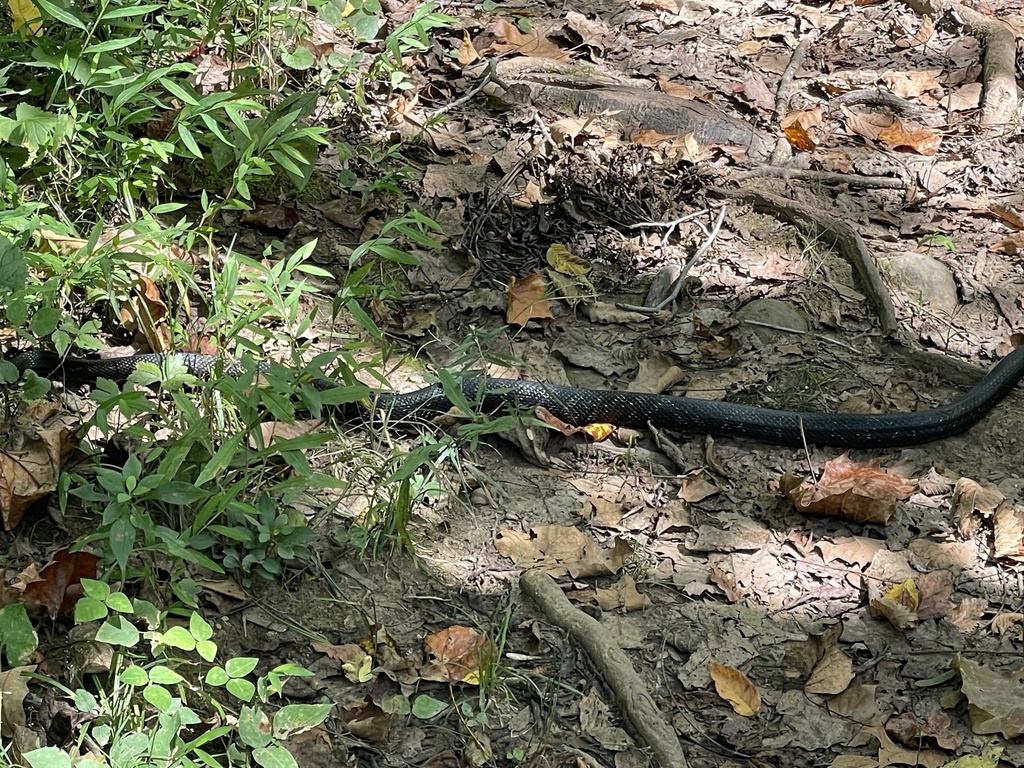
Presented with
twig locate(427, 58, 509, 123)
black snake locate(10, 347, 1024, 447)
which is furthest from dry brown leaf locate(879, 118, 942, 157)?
twig locate(427, 58, 509, 123)

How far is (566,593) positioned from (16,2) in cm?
276

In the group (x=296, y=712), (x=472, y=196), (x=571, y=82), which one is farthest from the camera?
(x=571, y=82)

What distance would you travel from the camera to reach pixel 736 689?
2.50 m

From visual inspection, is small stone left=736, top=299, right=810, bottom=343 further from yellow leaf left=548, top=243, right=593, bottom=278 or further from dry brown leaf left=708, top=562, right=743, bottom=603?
dry brown leaf left=708, top=562, right=743, bottom=603

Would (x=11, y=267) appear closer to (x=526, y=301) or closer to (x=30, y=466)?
(x=30, y=466)

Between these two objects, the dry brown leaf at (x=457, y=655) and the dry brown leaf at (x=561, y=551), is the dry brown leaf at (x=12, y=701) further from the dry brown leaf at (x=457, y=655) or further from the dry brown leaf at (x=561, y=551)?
the dry brown leaf at (x=561, y=551)

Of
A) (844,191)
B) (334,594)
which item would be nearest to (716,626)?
(334,594)

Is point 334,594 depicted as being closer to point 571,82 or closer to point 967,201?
point 571,82

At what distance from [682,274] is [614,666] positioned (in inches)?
77.3

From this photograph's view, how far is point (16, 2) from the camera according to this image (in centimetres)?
344

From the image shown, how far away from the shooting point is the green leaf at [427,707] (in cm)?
235

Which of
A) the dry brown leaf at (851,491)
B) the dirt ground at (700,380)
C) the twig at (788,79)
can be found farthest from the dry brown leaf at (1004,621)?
the twig at (788,79)

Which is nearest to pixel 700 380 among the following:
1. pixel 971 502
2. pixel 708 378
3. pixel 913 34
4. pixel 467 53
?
pixel 708 378

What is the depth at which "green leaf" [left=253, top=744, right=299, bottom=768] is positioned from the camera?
6.49 ft
